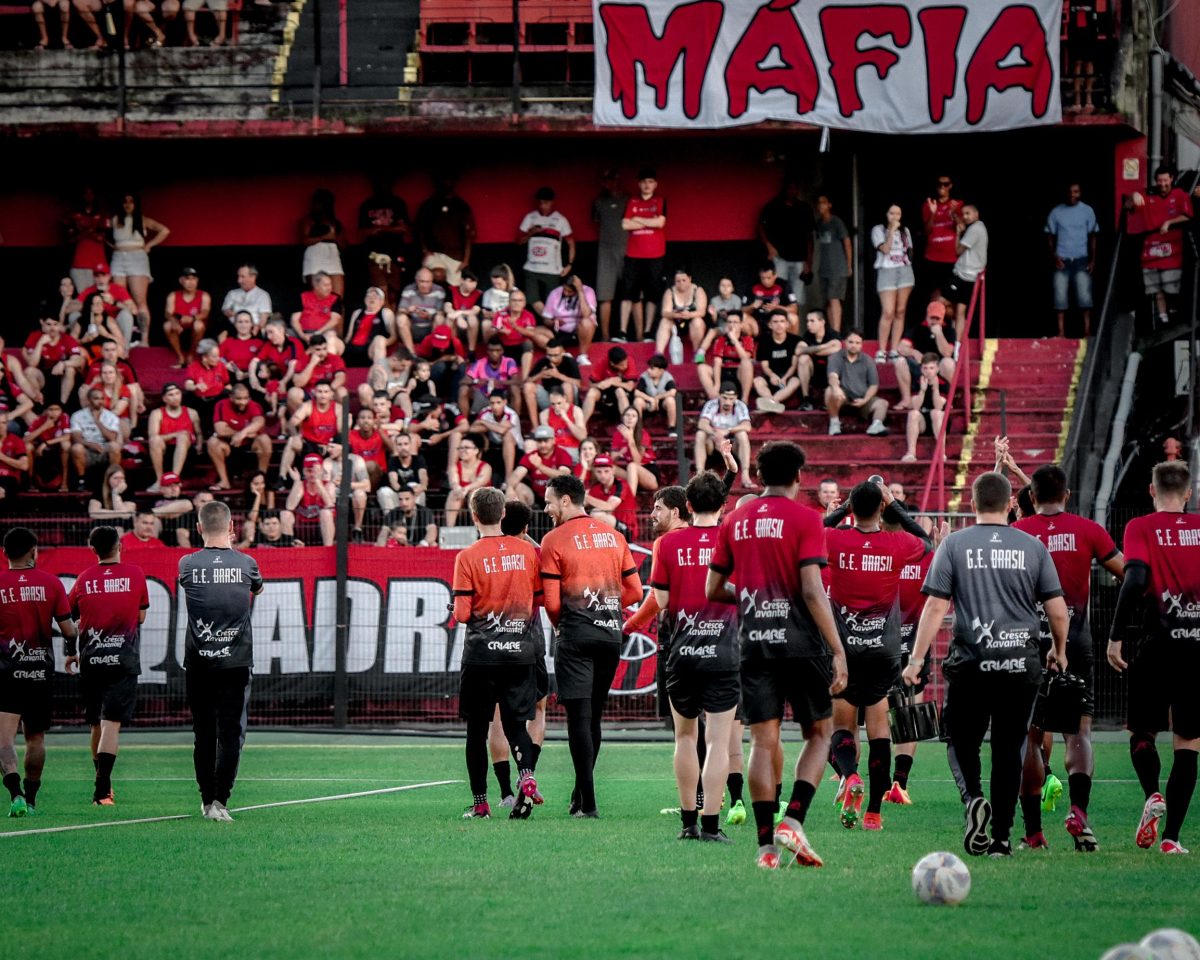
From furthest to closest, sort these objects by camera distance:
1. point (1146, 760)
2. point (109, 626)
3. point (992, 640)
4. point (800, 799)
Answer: point (109, 626) → point (1146, 760) → point (992, 640) → point (800, 799)

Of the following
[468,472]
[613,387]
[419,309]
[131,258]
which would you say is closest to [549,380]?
[613,387]

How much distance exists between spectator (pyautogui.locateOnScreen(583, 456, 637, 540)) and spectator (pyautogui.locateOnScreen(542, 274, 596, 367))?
4483 millimetres

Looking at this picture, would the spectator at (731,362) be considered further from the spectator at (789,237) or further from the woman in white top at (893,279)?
the spectator at (789,237)

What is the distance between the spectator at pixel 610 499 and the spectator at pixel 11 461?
755 centimetres

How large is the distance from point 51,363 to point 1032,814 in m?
17.6

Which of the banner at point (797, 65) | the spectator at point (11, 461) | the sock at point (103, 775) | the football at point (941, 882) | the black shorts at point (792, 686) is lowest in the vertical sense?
the sock at point (103, 775)

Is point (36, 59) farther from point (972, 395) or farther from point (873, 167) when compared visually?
point (972, 395)

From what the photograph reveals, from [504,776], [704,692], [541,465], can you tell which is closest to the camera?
[704,692]

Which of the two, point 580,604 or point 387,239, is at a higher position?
point 387,239

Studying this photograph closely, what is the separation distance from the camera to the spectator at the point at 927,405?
2245 centimetres

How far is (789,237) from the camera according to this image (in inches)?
1027

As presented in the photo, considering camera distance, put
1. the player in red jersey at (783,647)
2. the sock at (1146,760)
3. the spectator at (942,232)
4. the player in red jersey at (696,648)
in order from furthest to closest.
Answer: the spectator at (942,232)
the player in red jersey at (696,648)
the sock at (1146,760)
the player in red jersey at (783,647)

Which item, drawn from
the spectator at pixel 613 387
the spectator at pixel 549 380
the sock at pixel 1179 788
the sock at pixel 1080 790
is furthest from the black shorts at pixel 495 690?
the spectator at pixel 549 380

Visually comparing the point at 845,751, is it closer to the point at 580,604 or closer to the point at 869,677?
the point at 869,677
